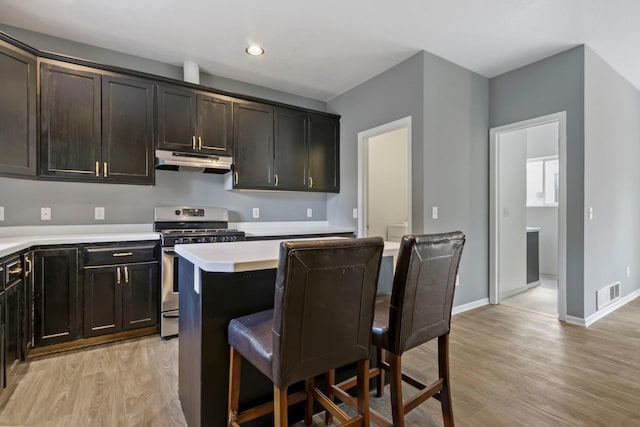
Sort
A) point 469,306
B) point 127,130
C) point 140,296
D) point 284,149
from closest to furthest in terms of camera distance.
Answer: point 140,296, point 127,130, point 469,306, point 284,149

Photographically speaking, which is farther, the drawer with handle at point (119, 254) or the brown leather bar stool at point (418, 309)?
the drawer with handle at point (119, 254)

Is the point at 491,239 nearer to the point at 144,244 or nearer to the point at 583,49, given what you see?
the point at 583,49

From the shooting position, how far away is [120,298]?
2.73 meters

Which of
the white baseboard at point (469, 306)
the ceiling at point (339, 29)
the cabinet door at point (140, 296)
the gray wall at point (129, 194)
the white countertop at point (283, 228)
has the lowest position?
the white baseboard at point (469, 306)

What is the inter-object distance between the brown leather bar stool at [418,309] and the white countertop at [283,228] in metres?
2.17

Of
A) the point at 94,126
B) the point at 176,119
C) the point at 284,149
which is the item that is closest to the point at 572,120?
the point at 284,149

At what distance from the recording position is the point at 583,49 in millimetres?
3020

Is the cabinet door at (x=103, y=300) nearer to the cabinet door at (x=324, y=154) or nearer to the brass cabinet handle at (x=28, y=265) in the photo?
the brass cabinet handle at (x=28, y=265)

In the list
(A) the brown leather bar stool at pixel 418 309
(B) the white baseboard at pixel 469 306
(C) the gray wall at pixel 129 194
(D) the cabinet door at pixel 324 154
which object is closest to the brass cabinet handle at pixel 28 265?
(C) the gray wall at pixel 129 194

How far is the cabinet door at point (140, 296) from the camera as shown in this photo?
275 cm

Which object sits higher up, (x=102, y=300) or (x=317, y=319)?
(x=317, y=319)

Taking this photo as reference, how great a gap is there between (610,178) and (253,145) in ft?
12.9

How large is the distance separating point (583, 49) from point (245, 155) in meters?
3.52

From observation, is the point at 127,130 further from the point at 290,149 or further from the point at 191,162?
the point at 290,149
